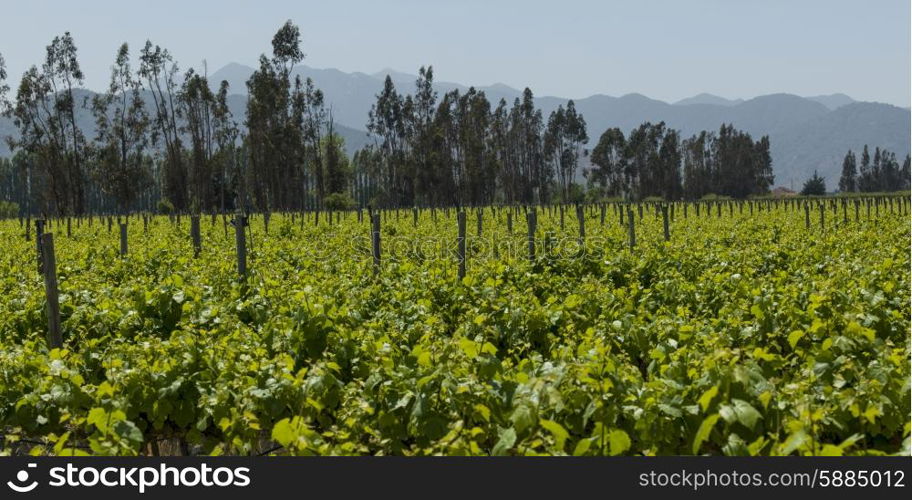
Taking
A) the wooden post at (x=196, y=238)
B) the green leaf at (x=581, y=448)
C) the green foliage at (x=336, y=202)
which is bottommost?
the green leaf at (x=581, y=448)

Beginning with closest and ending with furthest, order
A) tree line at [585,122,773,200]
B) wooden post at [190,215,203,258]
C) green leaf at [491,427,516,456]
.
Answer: green leaf at [491,427,516,456] → wooden post at [190,215,203,258] → tree line at [585,122,773,200]

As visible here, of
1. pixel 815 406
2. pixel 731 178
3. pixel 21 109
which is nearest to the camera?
pixel 815 406

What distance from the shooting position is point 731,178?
121 meters

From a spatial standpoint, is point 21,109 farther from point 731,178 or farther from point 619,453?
point 731,178

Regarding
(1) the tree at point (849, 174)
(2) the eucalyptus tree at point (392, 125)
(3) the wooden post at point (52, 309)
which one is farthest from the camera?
(1) the tree at point (849, 174)

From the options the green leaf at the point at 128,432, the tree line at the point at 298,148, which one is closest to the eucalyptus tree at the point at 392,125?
the tree line at the point at 298,148

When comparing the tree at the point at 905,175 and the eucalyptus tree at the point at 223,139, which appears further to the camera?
the tree at the point at 905,175

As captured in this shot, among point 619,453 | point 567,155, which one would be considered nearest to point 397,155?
point 567,155

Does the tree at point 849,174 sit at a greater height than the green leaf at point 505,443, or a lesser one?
greater

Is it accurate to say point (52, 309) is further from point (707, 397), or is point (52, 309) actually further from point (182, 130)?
point (182, 130)

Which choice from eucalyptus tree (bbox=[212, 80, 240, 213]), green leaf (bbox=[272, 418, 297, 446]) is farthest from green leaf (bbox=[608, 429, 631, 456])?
eucalyptus tree (bbox=[212, 80, 240, 213])

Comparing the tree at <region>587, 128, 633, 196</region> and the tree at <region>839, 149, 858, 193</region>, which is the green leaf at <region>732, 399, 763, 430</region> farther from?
the tree at <region>839, 149, 858, 193</region>

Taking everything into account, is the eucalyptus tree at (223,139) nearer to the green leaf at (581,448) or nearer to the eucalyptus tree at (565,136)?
the eucalyptus tree at (565,136)

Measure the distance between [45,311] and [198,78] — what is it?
59.1 meters
